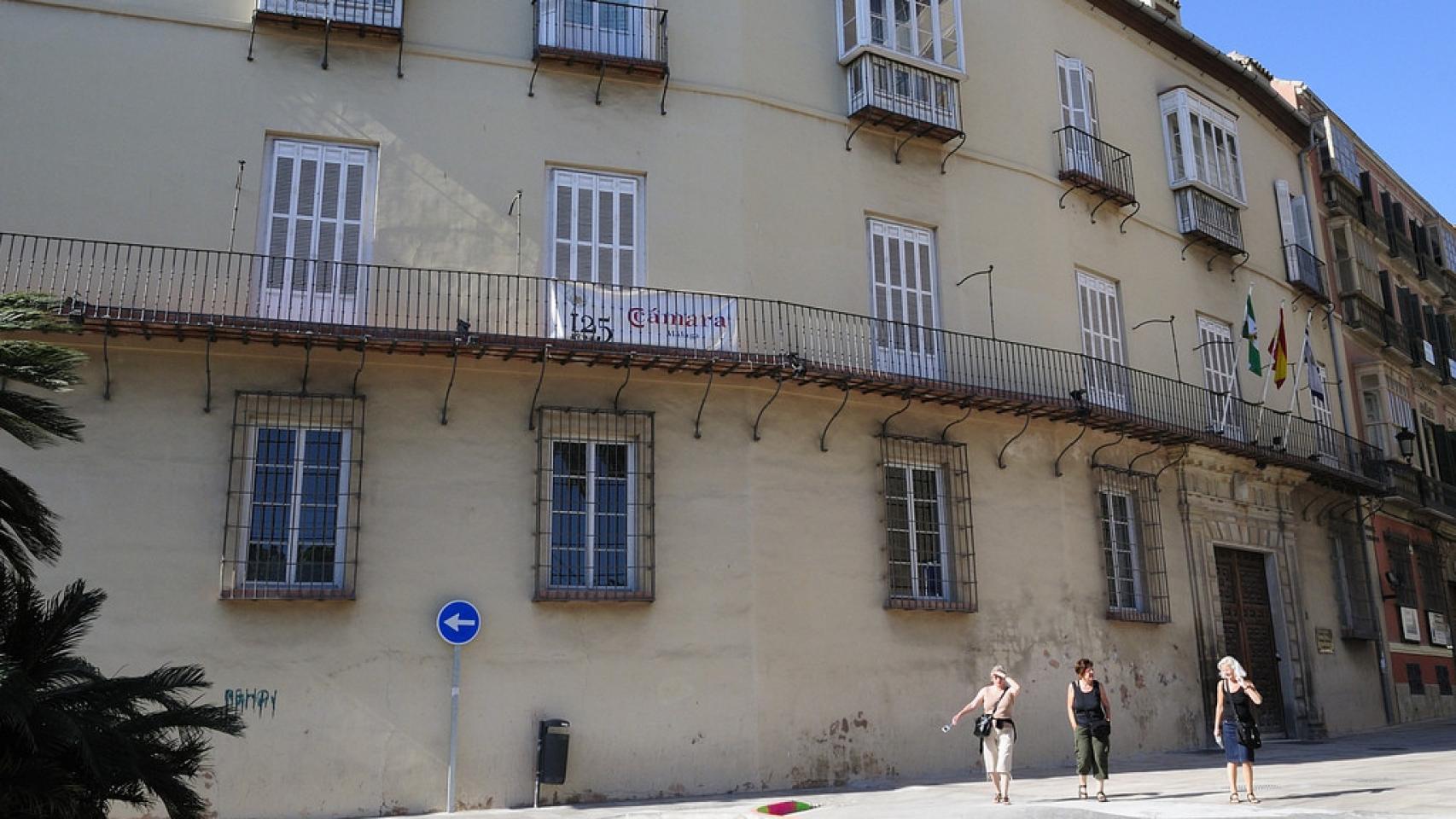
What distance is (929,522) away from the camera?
17719mm

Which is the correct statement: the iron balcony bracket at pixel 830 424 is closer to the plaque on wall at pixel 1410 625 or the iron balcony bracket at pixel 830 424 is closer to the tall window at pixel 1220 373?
the tall window at pixel 1220 373

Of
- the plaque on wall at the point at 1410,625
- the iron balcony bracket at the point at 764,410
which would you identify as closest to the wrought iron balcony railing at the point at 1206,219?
the plaque on wall at the point at 1410,625

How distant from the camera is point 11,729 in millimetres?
6797

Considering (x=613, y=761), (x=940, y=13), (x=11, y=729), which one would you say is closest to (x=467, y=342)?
(x=613, y=761)

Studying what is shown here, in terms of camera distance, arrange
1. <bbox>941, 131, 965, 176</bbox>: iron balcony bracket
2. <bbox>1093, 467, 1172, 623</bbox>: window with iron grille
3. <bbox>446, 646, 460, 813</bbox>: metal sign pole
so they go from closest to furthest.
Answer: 1. <bbox>446, 646, 460, 813</bbox>: metal sign pole
2. <bbox>941, 131, 965, 176</bbox>: iron balcony bracket
3. <bbox>1093, 467, 1172, 623</bbox>: window with iron grille

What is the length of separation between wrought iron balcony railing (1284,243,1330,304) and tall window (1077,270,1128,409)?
6607mm

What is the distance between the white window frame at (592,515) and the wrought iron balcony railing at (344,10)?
18.6 ft

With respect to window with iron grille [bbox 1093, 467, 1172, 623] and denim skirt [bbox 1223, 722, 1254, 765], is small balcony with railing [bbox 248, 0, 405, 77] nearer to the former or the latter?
window with iron grille [bbox 1093, 467, 1172, 623]

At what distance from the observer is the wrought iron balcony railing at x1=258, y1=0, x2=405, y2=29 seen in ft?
51.0

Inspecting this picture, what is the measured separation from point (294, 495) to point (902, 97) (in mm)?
10175

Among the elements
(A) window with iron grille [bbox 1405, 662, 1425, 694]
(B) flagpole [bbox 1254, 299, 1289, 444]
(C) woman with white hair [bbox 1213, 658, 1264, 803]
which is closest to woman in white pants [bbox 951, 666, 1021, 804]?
(C) woman with white hair [bbox 1213, 658, 1264, 803]

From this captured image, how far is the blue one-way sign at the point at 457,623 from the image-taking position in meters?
14.1

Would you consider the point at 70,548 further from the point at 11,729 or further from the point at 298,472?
the point at 11,729

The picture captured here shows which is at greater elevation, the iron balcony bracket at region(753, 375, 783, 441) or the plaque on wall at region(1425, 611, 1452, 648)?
the iron balcony bracket at region(753, 375, 783, 441)
